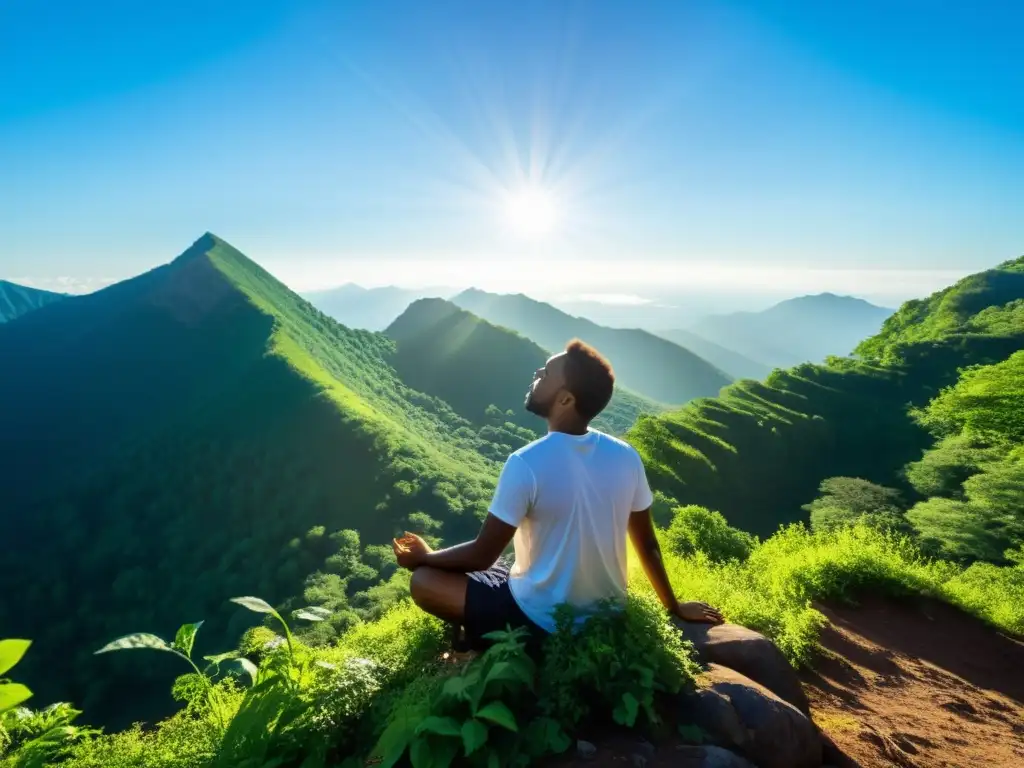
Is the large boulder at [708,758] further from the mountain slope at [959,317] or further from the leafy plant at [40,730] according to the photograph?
the mountain slope at [959,317]

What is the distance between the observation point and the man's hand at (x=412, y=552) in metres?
4.18

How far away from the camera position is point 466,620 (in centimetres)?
403

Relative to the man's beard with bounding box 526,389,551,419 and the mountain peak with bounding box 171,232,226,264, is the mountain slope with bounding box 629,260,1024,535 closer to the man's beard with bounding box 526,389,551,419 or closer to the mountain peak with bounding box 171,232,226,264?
the man's beard with bounding box 526,389,551,419

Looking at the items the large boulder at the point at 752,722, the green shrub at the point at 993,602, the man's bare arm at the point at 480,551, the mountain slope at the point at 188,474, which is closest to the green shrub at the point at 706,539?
the green shrub at the point at 993,602

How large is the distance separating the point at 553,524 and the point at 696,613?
1.89m

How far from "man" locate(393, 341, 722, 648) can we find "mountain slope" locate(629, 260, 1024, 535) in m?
26.5

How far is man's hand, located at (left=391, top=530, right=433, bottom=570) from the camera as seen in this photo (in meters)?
4.18

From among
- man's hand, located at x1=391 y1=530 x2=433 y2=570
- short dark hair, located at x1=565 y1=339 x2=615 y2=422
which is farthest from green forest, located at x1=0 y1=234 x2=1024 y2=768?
short dark hair, located at x1=565 y1=339 x2=615 y2=422

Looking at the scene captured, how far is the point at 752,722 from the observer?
3621mm

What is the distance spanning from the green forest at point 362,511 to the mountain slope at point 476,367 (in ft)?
3.52

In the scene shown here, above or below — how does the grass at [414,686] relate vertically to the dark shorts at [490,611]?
below

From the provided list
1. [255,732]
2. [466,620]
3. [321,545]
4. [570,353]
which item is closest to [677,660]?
[466,620]

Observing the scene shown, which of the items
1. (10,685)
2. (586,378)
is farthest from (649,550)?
(10,685)

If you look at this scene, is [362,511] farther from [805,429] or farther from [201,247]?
[201,247]
